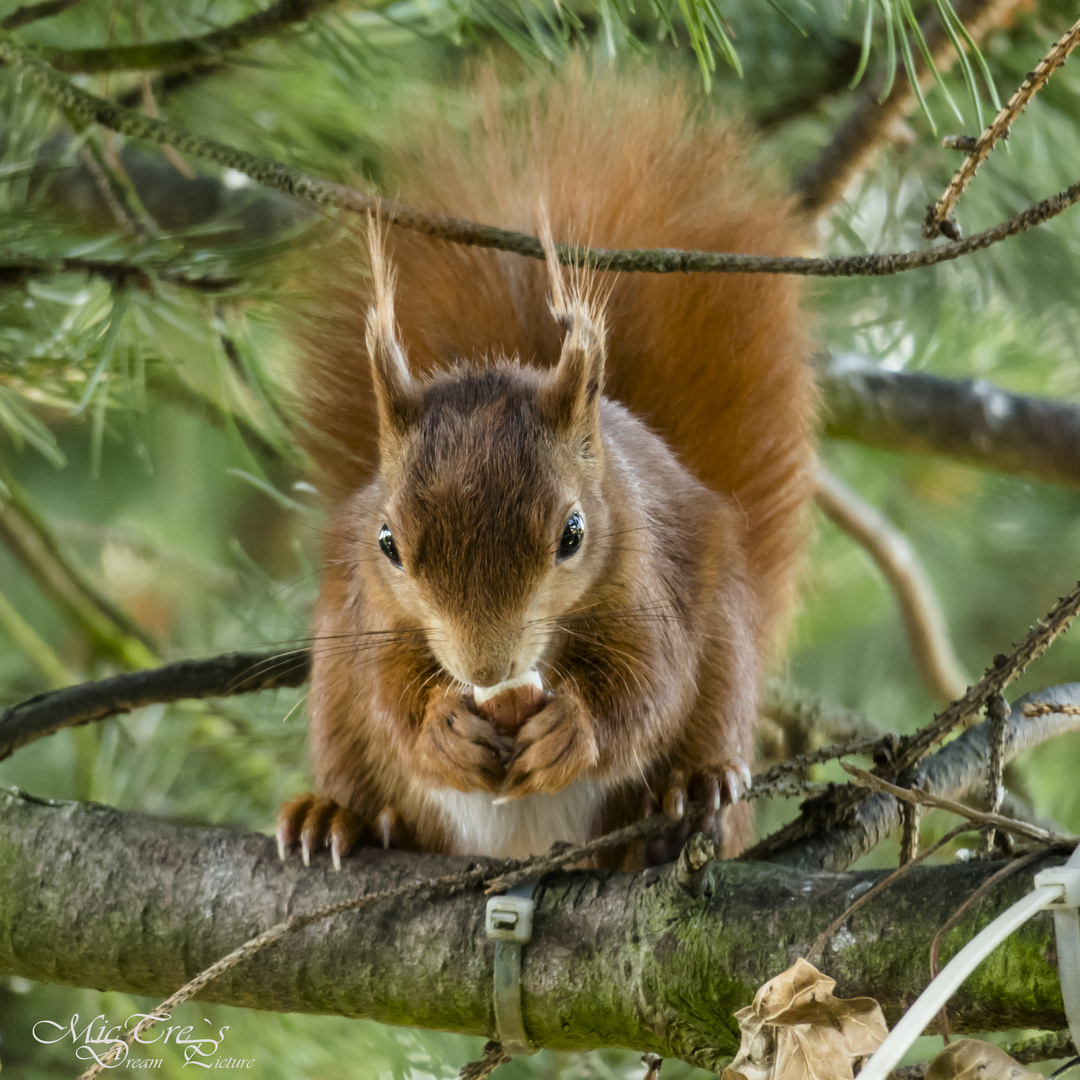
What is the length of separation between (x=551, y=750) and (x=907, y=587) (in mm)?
851

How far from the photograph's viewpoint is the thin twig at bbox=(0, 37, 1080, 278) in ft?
2.33

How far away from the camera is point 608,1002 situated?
811 mm

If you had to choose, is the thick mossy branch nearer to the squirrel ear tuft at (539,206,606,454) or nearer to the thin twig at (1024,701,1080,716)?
the thin twig at (1024,701,1080,716)

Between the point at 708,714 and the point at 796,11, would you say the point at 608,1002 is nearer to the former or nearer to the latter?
the point at 708,714

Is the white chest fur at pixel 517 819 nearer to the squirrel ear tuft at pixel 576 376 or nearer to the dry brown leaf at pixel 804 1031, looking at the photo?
A: the squirrel ear tuft at pixel 576 376

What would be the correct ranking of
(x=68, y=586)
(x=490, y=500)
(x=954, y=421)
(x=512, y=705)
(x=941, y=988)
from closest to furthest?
1. (x=941, y=988)
2. (x=490, y=500)
3. (x=512, y=705)
4. (x=68, y=586)
5. (x=954, y=421)

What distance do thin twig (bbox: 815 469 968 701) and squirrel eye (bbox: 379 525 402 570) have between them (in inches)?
32.6

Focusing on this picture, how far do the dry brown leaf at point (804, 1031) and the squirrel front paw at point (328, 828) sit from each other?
0.48 m

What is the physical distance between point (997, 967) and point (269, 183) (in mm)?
684

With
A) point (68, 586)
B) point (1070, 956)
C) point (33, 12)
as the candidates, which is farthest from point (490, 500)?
point (68, 586)

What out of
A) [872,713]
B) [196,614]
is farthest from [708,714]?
[196,614]

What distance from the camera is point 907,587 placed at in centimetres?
170

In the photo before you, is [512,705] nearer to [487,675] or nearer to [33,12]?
[487,675]

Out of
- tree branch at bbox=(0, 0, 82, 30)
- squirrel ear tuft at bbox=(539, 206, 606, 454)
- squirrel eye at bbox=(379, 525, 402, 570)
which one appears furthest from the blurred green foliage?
squirrel eye at bbox=(379, 525, 402, 570)
